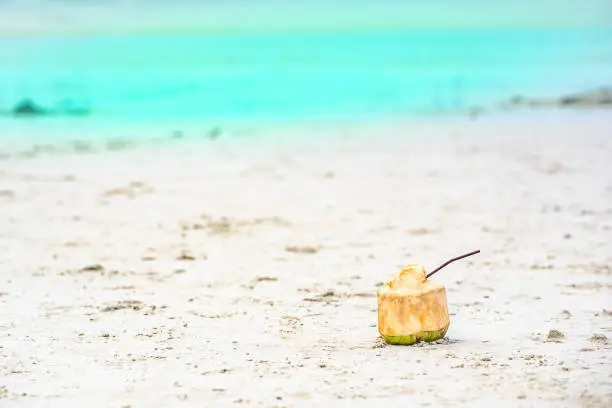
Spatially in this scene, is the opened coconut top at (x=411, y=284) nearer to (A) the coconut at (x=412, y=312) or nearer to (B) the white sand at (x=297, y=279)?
(A) the coconut at (x=412, y=312)

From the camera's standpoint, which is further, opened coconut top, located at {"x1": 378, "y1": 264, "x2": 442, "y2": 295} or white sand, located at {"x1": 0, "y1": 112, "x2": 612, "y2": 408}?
opened coconut top, located at {"x1": 378, "y1": 264, "x2": 442, "y2": 295}

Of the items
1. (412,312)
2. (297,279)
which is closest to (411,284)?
(412,312)

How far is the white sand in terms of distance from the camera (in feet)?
12.3

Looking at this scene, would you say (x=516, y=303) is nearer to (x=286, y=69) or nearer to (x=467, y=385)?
(x=467, y=385)

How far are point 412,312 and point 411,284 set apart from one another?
13 cm

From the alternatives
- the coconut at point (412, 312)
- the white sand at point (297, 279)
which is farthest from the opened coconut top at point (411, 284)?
the white sand at point (297, 279)

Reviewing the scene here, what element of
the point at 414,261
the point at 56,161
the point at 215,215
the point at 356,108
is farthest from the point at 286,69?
the point at 414,261

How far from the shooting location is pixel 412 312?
4180 millimetres

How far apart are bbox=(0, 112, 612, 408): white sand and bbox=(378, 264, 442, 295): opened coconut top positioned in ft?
0.76

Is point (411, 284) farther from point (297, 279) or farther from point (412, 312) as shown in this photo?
point (297, 279)

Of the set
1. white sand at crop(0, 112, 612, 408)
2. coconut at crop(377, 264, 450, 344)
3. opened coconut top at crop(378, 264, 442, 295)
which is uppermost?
opened coconut top at crop(378, 264, 442, 295)

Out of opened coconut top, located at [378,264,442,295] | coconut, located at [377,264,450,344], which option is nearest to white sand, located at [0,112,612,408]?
coconut, located at [377,264,450,344]

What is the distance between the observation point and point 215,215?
8211 millimetres

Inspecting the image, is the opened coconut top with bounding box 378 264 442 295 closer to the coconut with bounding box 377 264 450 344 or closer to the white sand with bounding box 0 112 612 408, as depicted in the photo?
the coconut with bounding box 377 264 450 344
